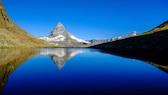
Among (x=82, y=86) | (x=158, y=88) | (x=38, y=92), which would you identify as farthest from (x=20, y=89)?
(x=158, y=88)

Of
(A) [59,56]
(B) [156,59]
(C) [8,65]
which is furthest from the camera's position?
(A) [59,56]

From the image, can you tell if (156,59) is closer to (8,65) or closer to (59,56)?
(59,56)

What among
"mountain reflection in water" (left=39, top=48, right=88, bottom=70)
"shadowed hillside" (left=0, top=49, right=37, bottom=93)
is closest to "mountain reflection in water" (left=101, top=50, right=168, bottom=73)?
"mountain reflection in water" (left=39, top=48, right=88, bottom=70)

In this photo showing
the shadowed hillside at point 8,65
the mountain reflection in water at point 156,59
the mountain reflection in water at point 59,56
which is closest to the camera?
the shadowed hillside at point 8,65

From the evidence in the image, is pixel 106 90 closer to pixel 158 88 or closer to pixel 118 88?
pixel 118 88

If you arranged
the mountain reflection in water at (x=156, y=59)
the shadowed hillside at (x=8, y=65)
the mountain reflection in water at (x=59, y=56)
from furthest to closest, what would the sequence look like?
the mountain reflection in water at (x=59, y=56)
the mountain reflection in water at (x=156, y=59)
the shadowed hillside at (x=8, y=65)

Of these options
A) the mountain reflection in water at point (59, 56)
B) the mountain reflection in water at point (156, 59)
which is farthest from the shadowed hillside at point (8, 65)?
the mountain reflection in water at point (156, 59)

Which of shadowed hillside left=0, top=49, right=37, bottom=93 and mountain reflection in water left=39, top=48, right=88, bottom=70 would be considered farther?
mountain reflection in water left=39, top=48, right=88, bottom=70

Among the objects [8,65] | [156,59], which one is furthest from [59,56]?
[8,65]

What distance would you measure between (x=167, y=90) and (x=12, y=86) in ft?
49.0

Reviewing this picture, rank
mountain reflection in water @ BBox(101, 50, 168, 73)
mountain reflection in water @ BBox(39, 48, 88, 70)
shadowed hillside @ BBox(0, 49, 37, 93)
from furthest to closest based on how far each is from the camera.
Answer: mountain reflection in water @ BBox(39, 48, 88, 70) < mountain reflection in water @ BBox(101, 50, 168, 73) < shadowed hillside @ BBox(0, 49, 37, 93)

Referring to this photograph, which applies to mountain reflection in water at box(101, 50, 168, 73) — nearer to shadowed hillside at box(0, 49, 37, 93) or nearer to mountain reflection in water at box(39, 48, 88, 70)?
mountain reflection in water at box(39, 48, 88, 70)

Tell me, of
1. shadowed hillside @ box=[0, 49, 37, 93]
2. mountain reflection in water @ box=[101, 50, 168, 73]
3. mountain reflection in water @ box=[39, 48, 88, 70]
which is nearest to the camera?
shadowed hillside @ box=[0, 49, 37, 93]

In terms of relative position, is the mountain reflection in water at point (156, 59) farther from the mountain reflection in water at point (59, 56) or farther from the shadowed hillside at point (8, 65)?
the shadowed hillside at point (8, 65)
